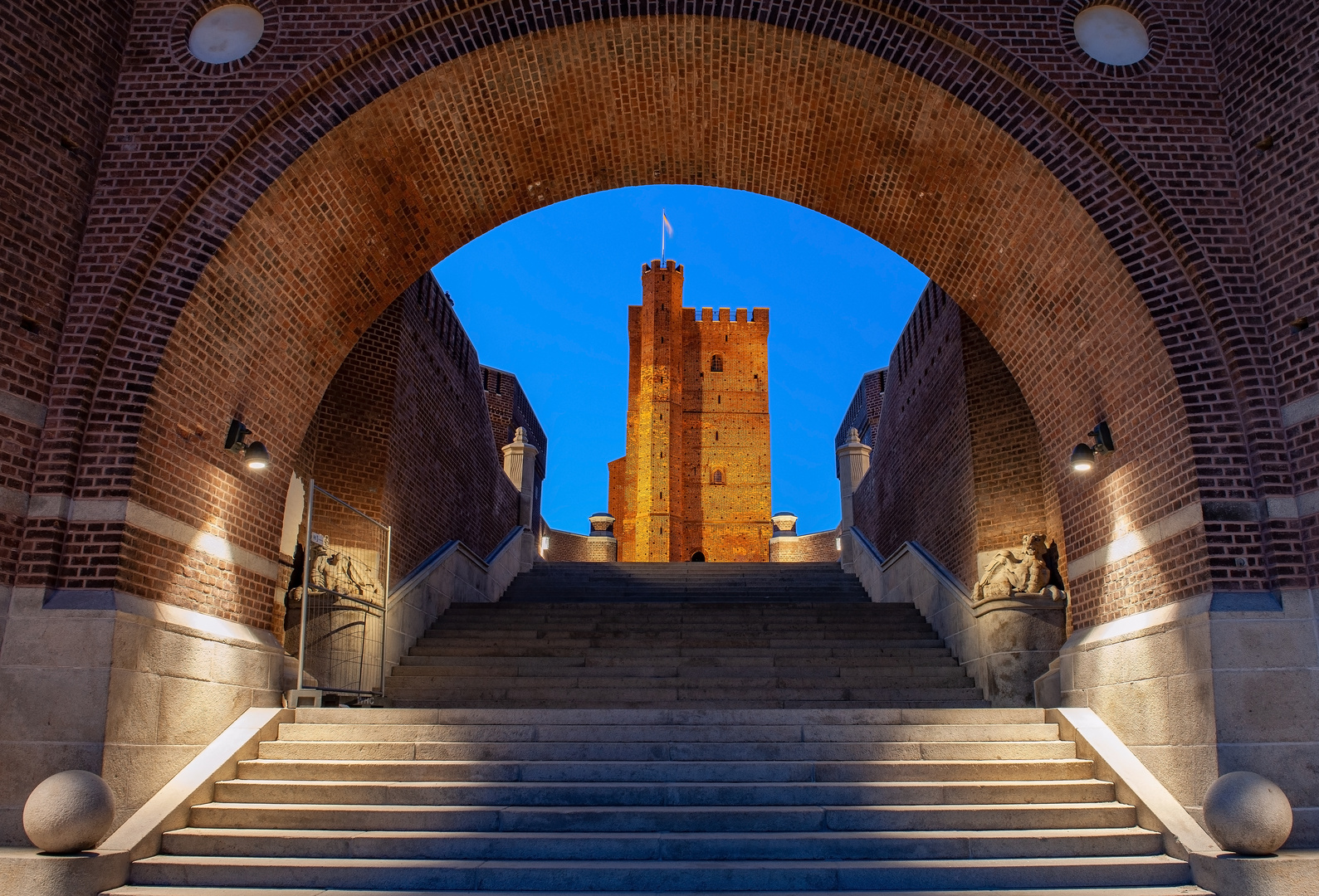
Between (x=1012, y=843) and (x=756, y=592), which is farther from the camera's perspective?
(x=756, y=592)

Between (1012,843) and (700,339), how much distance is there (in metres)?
42.0

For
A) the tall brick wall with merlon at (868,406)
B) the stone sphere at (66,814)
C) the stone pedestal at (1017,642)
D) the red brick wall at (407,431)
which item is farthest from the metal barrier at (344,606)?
the tall brick wall with merlon at (868,406)

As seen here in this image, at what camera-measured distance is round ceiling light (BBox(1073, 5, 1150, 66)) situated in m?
7.82

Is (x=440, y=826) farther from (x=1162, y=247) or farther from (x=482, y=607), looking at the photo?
(x=482, y=607)

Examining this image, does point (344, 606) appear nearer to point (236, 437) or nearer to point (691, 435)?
point (236, 437)

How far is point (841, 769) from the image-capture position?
6.69 metres

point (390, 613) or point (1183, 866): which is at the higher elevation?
point (390, 613)

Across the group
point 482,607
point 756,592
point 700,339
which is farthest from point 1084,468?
point 700,339

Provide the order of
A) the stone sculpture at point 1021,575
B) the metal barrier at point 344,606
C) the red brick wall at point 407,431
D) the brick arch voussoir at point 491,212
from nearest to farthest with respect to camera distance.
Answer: the brick arch voussoir at point 491,212 < the metal barrier at point 344,606 < the stone sculpture at point 1021,575 < the red brick wall at point 407,431

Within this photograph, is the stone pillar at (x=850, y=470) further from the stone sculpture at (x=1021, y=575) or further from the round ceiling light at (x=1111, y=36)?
the round ceiling light at (x=1111, y=36)

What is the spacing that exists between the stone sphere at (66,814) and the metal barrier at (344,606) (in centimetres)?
370

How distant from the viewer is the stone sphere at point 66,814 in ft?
18.0

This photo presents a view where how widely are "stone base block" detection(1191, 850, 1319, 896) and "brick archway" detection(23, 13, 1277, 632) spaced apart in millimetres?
1845

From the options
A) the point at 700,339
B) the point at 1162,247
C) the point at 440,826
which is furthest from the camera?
the point at 700,339
